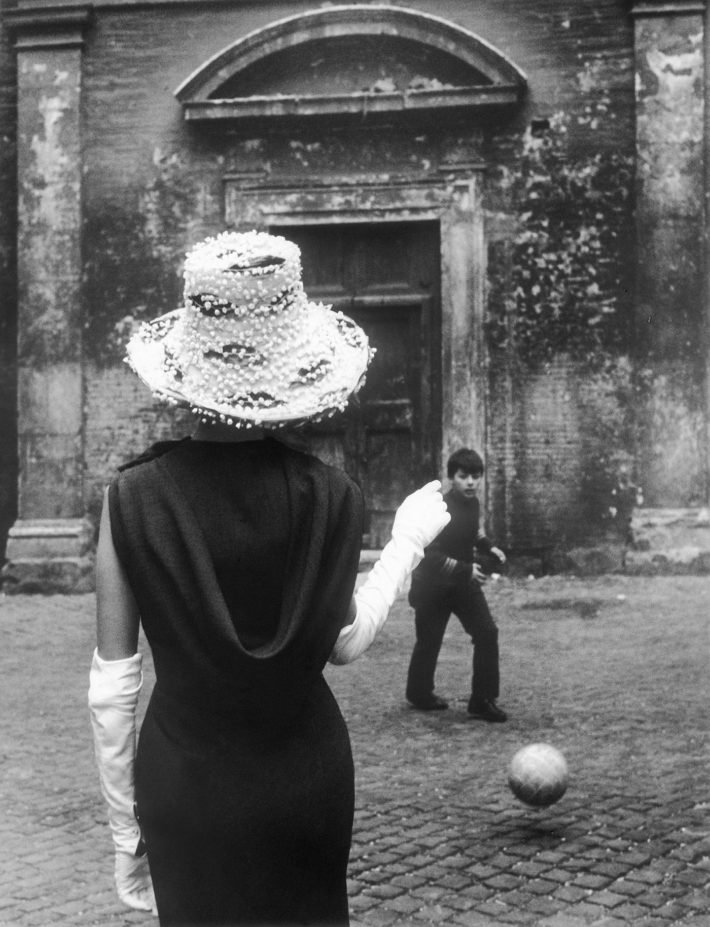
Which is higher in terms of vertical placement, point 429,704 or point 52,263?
point 52,263

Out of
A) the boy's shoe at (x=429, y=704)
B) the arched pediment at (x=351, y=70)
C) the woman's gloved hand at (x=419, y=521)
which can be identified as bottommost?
the boy's shoe at (x=429, y=704)

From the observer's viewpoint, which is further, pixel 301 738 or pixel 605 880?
pixel 605 880

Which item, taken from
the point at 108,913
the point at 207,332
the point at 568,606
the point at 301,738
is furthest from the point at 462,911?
the point at 568,606

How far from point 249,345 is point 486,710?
14.9 ft

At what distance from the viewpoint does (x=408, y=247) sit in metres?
11.9

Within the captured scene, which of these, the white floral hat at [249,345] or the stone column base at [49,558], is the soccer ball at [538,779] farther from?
the stone column base at [49,558]

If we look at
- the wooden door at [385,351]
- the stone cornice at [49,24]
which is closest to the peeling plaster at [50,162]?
the stone cornice at [49,24]

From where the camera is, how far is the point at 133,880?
234 centimetres

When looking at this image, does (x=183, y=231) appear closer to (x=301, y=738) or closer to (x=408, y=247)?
(x=408, y=247)

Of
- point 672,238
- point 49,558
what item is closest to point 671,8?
point 672,238

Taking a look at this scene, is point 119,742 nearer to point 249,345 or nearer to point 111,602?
point 111,602

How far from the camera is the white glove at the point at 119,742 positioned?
227 cm

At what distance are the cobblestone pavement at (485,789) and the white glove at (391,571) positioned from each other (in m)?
1.80

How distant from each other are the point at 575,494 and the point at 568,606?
5.32 feet
